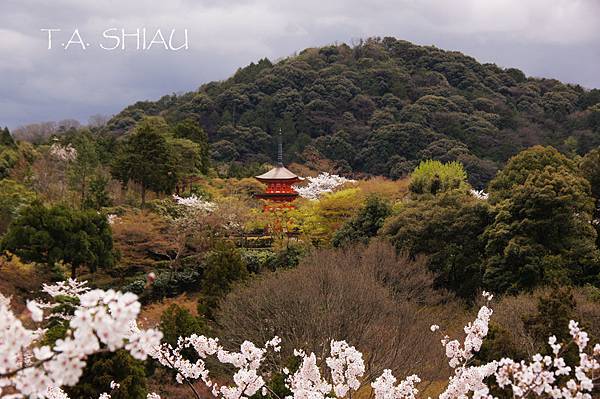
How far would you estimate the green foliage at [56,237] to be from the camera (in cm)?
1584

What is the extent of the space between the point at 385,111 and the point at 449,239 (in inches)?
1058

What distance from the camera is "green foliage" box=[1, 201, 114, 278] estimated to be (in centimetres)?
1584

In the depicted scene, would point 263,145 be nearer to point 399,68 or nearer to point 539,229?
point 399,68

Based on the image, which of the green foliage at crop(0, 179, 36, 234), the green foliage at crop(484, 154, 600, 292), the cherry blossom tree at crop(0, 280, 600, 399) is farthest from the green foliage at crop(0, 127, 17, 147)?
the cherry blossom tree at crop(0, 280, 600, 399)

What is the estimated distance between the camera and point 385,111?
41000mm

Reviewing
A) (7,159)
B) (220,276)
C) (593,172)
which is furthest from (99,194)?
(593,172)

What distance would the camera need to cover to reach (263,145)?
134 feet

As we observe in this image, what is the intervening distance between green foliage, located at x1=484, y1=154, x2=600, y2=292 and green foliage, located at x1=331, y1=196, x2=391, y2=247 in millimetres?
3312

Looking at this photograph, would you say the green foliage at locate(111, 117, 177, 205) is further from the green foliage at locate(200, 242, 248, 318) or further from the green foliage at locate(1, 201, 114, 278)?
the green foliage at locate(200, 242, 248, 318)

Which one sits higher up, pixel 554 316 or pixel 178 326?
pixel 554 316

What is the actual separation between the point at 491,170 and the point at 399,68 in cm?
1514

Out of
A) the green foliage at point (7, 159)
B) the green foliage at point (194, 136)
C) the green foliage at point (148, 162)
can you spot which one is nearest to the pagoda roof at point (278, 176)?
the green foliage at point (148, 162)

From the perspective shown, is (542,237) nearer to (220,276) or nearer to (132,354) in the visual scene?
(220,276)

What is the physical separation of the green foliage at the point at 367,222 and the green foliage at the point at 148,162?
31.7 feet
